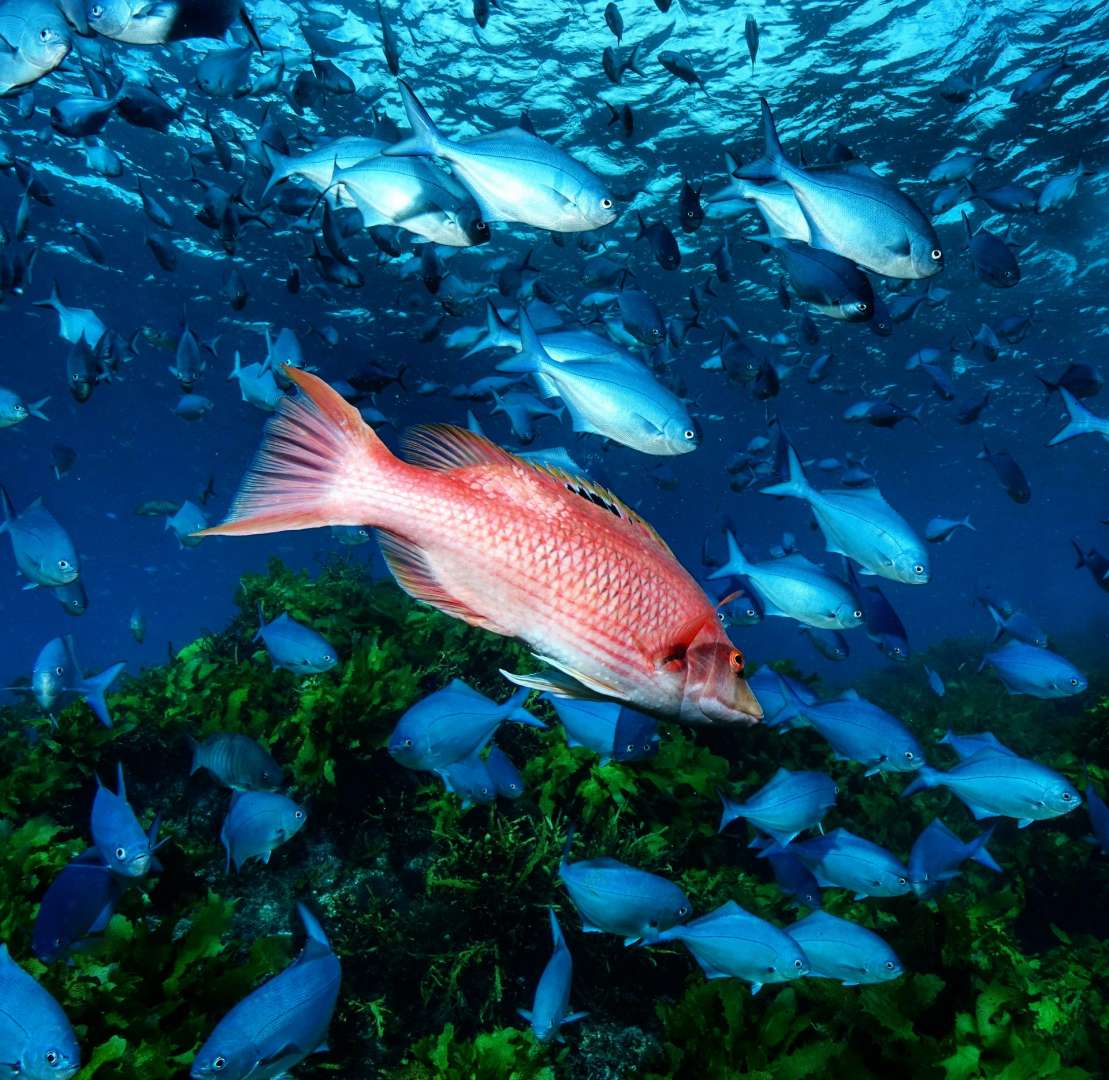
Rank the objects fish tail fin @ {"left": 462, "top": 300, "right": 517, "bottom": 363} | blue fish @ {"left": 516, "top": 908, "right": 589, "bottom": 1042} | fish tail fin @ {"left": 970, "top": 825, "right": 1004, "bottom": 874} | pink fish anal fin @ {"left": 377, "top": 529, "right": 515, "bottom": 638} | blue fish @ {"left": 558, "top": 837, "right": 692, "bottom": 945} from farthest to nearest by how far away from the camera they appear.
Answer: fish tail fin @ {"left": 462, "top": 300, "right": 517, "bottom": 363} < fish tail fin @ {"left": 970, "top": 825, "right": 1004, "bottom": 874} < blue fish @ {"left": 558, "top": 837, "right": 692, "bottom": 945} < blue fish @ {"left": 516, "top": 908, "right": 589, "bottom": 1042} < pink fish anal fin @ {"left": 377, "top": 529, "right": 515, "bottom": 638}

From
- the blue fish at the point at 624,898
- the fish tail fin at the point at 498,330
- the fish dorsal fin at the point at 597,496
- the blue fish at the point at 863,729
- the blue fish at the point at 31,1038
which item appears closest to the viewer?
the fish dorsal fin at the point at 597,496

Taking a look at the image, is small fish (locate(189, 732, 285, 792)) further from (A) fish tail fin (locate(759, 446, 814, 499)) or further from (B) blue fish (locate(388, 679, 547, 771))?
(A) fish tail fin (locate(759, 446, 814, 499))

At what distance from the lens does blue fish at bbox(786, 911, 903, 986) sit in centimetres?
372

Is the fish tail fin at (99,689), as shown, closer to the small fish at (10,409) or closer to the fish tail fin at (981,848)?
the small fish at (10,409)

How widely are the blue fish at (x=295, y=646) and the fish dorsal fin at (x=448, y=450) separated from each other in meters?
4.07

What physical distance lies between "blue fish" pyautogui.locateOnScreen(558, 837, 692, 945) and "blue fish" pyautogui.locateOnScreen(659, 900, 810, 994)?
10cm

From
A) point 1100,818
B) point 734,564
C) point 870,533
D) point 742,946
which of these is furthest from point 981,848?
point 734,564

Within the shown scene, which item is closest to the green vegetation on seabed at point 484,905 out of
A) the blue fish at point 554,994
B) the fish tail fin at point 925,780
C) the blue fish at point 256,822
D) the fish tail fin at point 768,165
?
the blue fish at point 554,994

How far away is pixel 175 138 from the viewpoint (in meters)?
15.5

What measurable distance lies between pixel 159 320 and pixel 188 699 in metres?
23.2

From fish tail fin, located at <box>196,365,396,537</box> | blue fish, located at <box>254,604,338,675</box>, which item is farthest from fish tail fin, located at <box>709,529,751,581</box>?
fish tail fin, located at <box>196,365,396,537</box>

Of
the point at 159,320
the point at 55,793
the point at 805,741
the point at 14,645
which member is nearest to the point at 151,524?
the point at 159,320

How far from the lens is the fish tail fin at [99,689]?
5.45 m

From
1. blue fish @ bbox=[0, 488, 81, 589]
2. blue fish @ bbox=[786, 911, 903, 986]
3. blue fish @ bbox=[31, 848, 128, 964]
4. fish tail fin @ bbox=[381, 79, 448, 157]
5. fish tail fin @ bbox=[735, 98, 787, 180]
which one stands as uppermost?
fish tail fin @ bbox=[735, 98, 787, 180]
